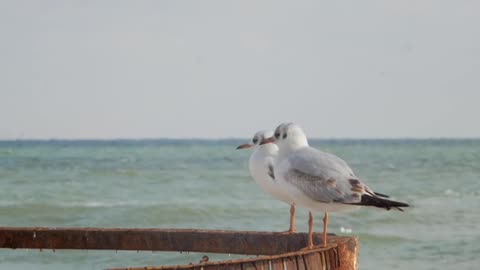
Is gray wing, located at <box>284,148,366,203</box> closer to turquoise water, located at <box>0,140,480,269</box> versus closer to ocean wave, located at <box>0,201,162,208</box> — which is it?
turquoise water, located at <box>0,140,480,269</box>

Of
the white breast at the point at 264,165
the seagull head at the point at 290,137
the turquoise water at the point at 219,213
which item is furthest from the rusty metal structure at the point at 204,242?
the turquoise water at the point at 219,213

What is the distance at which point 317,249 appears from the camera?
3955 mm

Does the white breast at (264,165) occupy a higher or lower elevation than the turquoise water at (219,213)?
higher

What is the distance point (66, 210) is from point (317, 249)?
12.7 meters

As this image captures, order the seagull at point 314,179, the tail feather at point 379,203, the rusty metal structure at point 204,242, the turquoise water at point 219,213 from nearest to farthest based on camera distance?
the rusty metal structure at point 204,242 < the tail feather at point 379,203 < the seagull at point 314,179 < the turquoise water at point 219,213

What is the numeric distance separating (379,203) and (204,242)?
103cm

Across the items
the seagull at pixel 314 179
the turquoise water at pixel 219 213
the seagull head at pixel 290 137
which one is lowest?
the turquoise water at pixel 219 213

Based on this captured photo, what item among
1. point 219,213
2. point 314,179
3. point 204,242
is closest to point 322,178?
point 314,179

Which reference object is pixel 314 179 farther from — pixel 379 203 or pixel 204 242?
pixel 204 242

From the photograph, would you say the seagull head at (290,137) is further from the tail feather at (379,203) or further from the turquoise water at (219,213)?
the turquoise water at (219,213)

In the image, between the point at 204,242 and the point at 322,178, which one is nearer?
the point at 322,178

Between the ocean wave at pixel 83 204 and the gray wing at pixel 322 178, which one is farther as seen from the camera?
the ocean wave at pixel 83 204

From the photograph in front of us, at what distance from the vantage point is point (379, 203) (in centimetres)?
429

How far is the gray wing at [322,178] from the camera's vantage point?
4.50 metres
